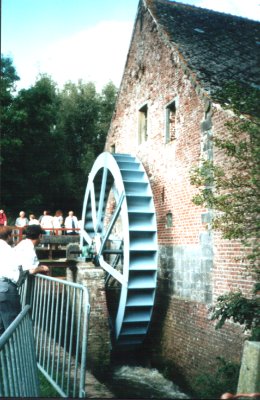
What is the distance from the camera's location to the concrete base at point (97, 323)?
24.2 ft

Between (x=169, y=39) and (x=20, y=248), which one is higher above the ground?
(x=169, y=39)

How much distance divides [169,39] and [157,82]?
97cm

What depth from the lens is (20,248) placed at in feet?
13.5

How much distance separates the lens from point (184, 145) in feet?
25.4

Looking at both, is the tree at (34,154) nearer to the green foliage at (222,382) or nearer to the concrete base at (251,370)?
the green foliage at (222,382)

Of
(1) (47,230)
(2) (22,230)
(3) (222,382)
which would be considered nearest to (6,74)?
(2) (22,230)

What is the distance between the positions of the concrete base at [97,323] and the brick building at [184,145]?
1.25 metres

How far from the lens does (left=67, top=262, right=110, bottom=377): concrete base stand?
7375 millimetres

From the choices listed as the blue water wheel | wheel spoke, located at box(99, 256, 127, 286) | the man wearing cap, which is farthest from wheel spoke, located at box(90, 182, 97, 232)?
the man wearing cap

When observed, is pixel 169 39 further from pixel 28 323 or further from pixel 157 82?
pixel 28 323

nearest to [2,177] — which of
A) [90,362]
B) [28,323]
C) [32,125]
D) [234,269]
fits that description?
[32,125]

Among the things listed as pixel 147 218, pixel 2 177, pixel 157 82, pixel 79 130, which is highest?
pixel 79 130

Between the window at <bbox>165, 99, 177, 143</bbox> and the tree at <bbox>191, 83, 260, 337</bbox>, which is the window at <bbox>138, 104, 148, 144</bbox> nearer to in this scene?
the window at <bbox>165, 99, 177, 143</bbox>

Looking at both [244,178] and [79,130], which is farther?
[79,130]
